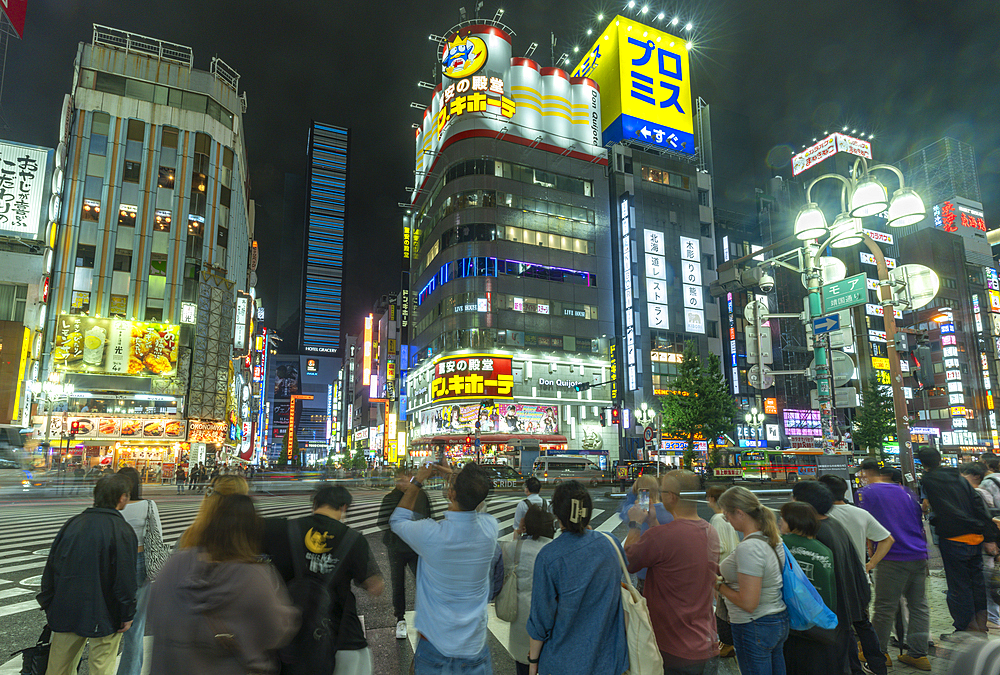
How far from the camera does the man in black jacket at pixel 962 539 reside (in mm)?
5773

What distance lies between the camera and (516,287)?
5147 centimetres

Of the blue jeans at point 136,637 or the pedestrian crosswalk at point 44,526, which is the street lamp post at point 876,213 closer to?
the pedestrian crosswalk at point 44,526

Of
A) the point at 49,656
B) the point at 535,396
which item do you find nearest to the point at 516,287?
the point at 535,396

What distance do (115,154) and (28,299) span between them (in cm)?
1491

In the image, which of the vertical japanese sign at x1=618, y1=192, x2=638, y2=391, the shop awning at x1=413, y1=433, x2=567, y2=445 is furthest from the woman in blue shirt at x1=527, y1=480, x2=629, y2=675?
the vertical japanese sign at x1=618, y1=192, x2=638, y2=391

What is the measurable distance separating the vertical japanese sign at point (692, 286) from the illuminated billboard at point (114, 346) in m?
47.8

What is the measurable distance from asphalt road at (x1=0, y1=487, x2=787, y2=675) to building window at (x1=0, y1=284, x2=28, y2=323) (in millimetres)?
32604

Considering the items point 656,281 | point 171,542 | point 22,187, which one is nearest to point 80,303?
point 22,187

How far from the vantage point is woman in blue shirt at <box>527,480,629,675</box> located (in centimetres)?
309

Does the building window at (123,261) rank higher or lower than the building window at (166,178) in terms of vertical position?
lower

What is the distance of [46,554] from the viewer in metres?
10.9

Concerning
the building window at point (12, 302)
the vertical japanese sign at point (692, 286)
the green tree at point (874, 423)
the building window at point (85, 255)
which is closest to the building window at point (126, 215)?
the building window at point (85, 255)

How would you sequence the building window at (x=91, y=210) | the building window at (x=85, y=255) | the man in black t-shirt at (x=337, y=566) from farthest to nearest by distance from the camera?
the building window at (x=91, y=210), the building window at (x=85, y=255), the man in black t-shirt at (x=337, y=566)

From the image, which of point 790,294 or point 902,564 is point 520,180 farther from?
point 902,564
